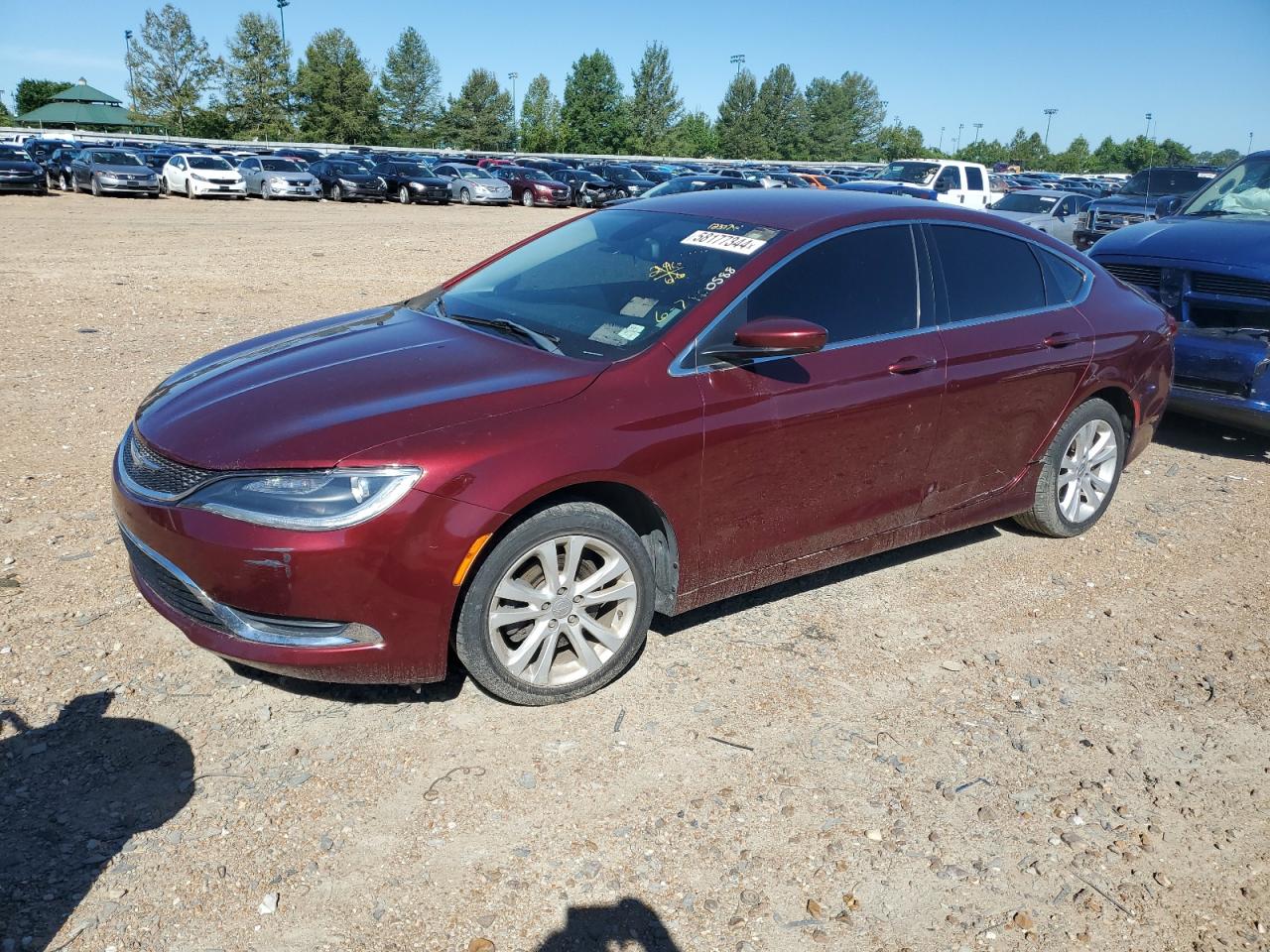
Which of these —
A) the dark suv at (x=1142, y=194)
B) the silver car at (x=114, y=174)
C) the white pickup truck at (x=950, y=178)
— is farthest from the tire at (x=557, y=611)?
the silver car at (x=114, y=174)

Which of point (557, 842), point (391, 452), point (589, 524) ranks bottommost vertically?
point (557, 842)

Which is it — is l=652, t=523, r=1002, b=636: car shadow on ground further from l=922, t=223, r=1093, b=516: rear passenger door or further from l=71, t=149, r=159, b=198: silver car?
l=71, t=149, r=159, b=198: silver car

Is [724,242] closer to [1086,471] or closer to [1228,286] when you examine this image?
[1086,471]

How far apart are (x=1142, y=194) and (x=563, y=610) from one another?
19829mm

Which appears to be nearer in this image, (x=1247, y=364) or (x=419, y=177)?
(x=1247, y=364)

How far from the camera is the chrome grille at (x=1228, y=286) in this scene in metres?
6.82

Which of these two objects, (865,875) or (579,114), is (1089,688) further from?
(579,114)

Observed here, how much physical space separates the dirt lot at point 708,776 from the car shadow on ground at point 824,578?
1.0 inches

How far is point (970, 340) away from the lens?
468 centimetres

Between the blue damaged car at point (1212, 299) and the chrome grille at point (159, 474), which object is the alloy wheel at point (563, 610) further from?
the blue damaged car at point (1212, 299)

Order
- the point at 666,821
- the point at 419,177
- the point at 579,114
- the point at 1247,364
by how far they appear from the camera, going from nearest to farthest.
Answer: the point at 666,821 → the point at 1247,364 → the point at 419,177 → the point at 579,114

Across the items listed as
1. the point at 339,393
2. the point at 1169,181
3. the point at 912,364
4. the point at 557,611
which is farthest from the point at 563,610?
the point at 1169,181

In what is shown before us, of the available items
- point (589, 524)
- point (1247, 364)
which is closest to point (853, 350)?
point (589, 524)

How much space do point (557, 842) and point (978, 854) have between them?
125 centimetres
